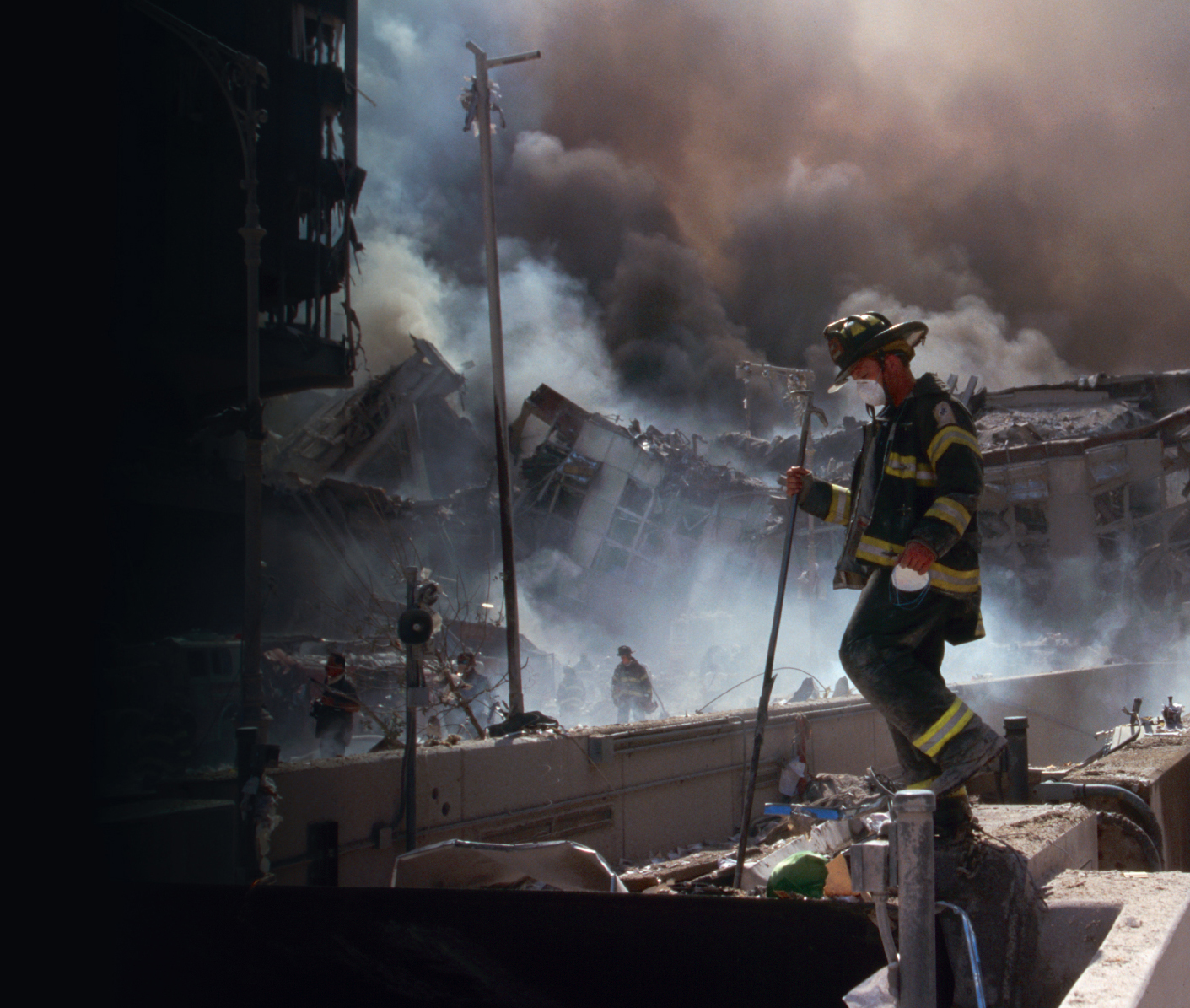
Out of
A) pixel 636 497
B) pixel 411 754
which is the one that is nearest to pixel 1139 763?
pixel 411 754

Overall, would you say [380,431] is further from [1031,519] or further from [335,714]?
[1031,519]

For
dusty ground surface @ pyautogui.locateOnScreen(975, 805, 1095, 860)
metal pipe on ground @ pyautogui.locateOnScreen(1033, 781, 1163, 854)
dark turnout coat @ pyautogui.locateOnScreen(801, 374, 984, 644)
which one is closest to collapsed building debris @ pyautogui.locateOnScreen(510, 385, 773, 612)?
metal pipe on ground @ pyautogui.locateOnScreen(1033, 781, 1163, 854)

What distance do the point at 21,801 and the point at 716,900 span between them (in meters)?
5.60

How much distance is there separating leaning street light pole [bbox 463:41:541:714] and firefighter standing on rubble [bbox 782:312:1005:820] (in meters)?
7.19

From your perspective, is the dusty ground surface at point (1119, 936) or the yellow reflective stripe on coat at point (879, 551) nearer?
the dusty ground surface at point (1119, 936)

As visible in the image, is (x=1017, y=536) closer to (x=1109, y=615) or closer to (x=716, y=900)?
(x=1109, y=615)

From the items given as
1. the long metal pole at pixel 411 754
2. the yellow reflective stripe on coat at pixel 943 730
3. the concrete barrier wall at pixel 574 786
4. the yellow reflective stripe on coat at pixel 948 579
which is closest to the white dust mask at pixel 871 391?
the yellow reflective stripe on coat at pixel 948 579

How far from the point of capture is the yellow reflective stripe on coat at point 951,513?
315cm

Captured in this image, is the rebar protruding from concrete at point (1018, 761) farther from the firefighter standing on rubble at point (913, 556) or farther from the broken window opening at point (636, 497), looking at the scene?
the broken window opening at point (636, 497)

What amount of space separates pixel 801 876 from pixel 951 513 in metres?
1.26

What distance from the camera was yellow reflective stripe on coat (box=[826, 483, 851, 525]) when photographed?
4008 mm

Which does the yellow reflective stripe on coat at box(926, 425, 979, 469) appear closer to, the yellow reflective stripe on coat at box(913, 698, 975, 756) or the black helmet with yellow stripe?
the black helmet with yellow stripe

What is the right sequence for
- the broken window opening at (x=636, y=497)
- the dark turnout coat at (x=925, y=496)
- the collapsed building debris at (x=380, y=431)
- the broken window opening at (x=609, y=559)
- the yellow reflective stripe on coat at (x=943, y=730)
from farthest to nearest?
the broken window opening at (x=636, y=497) < the broken window opening at (x=609, y=559) < the collapsed building debris at (x=380, y=431) < the dark turnout coat at (x=925, y=496) < the yellow reflective stripe on coat at (x=943, y=730)

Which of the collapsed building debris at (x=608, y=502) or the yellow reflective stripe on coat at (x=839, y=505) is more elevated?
the collapsed building debris at (x=608, y=502)
